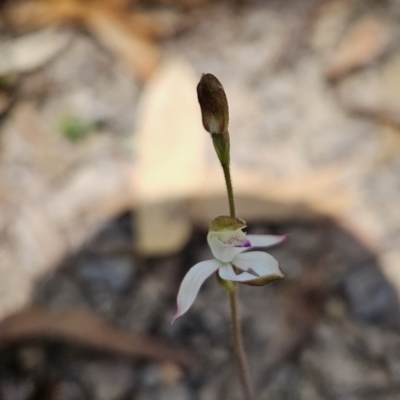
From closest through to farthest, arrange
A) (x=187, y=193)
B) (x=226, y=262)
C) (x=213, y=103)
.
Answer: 1. (x=213, y=103)
2. (x=226, y=262)
3. (x=187, y=193)

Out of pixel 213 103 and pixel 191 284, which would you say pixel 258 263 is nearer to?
pixel 191 284

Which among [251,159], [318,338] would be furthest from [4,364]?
[251,159]

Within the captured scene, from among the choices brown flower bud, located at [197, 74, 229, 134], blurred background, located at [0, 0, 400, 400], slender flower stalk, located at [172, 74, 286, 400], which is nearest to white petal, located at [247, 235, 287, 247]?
slender flower stalk, located at [172, 74, 286, 400]

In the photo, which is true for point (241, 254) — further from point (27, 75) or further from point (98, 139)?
point (27, 75)

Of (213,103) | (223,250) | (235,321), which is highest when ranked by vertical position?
(213,103)

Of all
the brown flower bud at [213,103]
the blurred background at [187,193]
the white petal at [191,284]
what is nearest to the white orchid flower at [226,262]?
the white petal at [191,284]

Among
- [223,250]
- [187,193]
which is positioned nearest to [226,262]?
[223,250]

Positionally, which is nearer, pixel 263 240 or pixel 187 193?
pixel 263 240

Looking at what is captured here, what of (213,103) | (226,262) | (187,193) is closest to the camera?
(213,103)
